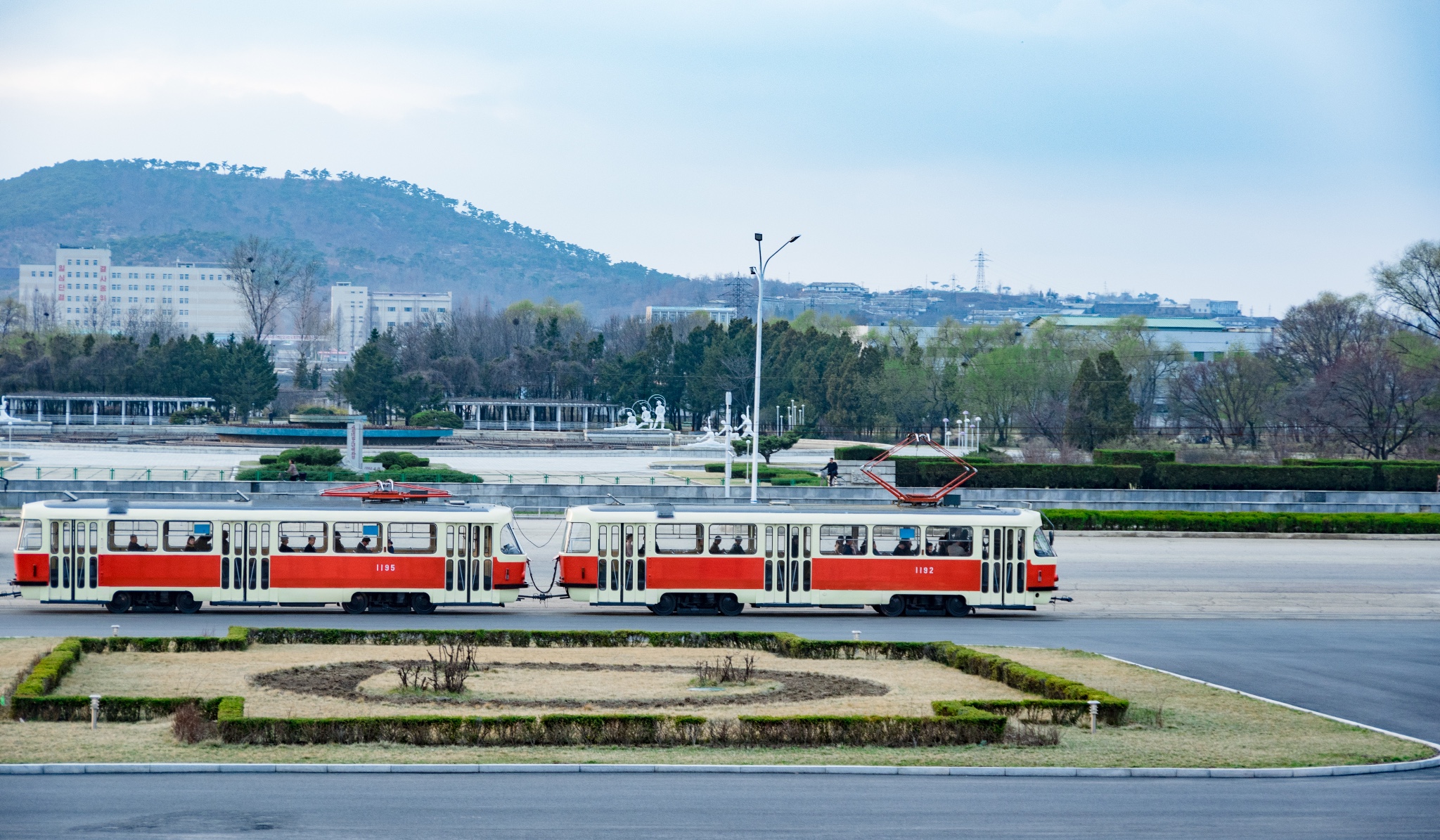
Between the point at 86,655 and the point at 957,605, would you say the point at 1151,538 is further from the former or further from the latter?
the point at 86,655

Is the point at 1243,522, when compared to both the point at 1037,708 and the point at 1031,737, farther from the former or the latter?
the point at 1031,737

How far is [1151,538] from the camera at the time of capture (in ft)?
131

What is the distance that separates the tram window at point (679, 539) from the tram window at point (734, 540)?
23 centimetres

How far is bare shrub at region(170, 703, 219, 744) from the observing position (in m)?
14.3

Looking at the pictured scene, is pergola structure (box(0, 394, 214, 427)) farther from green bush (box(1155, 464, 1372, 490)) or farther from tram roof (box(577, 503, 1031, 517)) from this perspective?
tram roof (box(577, 503, 1031, 517))

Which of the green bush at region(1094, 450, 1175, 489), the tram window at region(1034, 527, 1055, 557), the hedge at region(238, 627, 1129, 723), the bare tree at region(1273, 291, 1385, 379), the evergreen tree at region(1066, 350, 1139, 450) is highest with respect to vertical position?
the bare tree at region(1273, 291, 1385, 379)

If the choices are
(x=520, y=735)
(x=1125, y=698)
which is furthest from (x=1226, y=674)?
(x=520, y=735)

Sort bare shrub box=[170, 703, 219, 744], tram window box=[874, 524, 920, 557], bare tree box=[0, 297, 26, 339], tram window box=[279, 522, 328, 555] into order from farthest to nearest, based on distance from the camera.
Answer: bare tree box=[0, 297, 26, 339]
tram window box=[874, 524, 920, 557]
tram window box=[279, 522, 328, 555]
bare shrub box=[170, 703, 219, 744]

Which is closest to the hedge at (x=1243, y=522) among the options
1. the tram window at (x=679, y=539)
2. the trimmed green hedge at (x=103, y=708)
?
the tram window at (x=679, y=539)

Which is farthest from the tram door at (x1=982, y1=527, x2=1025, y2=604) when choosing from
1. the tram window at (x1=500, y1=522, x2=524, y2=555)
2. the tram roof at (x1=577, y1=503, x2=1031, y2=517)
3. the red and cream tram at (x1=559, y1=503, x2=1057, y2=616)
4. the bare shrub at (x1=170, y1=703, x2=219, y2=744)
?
the bare shrub at (x1=170, y1=703, x2=219, y2=744)

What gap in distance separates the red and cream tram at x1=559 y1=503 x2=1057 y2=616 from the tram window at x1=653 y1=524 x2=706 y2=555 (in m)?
0.01

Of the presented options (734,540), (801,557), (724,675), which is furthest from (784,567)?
(724,675)

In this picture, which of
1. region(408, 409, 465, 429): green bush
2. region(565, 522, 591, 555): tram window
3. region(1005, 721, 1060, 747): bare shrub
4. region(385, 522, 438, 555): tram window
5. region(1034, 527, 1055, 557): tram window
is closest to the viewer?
region(1005, 721, 1060, 747): bare shrub

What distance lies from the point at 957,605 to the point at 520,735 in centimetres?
1360
